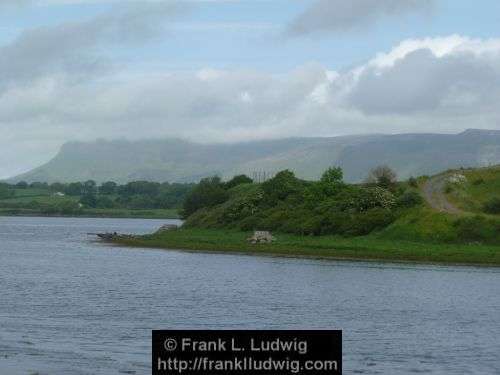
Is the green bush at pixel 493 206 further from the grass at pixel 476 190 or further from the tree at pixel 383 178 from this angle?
the tree at pixel 383 178

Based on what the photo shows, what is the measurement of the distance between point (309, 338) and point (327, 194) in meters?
132

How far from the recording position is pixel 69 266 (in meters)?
105

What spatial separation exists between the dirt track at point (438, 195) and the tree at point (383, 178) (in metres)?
5.35

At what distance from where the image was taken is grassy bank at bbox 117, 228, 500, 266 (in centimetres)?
10969

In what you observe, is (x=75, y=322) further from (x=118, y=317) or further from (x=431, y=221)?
(x=431, y=221)

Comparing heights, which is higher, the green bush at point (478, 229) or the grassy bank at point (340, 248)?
the green bush at point (478, 229)

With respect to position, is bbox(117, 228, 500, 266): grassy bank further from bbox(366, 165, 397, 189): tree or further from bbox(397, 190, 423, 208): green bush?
bbox(366, 165, 397, 189): tree

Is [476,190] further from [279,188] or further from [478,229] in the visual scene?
[279,188]

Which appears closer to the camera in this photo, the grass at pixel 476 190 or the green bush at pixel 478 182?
the grass at pixel 476 190

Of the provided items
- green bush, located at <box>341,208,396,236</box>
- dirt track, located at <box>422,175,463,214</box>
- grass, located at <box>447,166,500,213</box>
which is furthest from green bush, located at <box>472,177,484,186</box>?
green bush, located at <box>341,208,396,236</box>

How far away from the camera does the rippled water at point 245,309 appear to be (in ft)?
152

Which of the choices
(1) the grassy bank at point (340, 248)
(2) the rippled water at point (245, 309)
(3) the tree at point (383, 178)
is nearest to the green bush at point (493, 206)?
(1) the grassy bank at point (340, 248)

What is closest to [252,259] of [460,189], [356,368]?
[460,189]

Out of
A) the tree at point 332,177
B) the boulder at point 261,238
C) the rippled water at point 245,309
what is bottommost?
the rippled water at point 245,309
